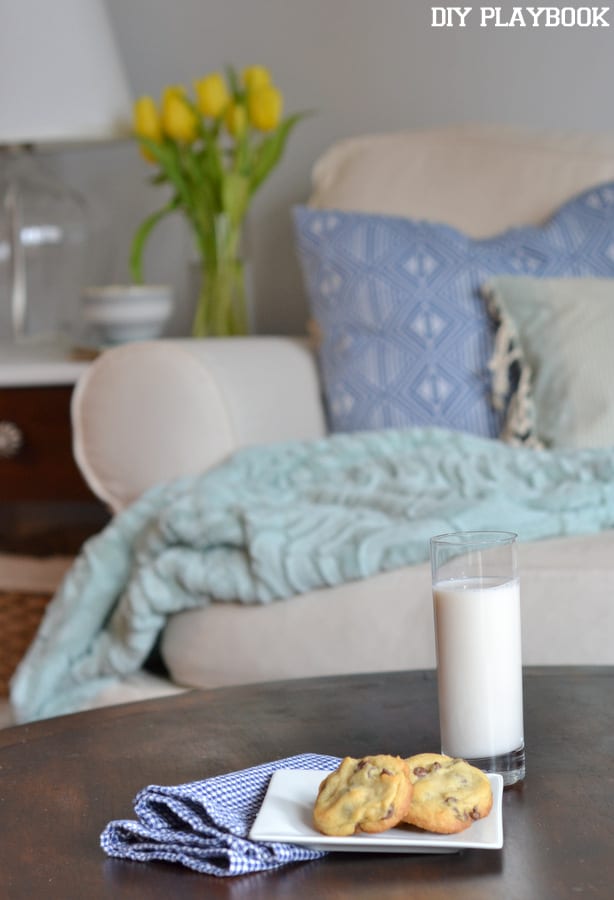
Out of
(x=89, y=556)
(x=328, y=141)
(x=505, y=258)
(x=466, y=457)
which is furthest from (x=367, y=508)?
(x=328, y=141)

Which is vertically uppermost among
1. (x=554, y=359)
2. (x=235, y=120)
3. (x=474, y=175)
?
(x=235, y=120)

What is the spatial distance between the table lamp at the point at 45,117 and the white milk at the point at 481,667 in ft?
5.74

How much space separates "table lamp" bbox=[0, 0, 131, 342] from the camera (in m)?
2.18

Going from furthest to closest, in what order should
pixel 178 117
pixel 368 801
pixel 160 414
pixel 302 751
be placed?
pixel 178 117 → pixel 160 414 → pixel 302 751 → pixel 368 801

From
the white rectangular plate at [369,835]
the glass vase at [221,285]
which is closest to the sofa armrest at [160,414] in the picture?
the glass vase at [221,285]

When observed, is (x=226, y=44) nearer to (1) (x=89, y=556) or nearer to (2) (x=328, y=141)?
(2) (x=328, y=141)

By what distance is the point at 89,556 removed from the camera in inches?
57.7

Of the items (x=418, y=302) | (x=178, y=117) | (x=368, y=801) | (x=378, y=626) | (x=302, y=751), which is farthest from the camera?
(x=178, y=117)

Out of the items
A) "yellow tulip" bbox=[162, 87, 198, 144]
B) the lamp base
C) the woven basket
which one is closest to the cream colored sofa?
"yellow tulip" bbox=[162, 87, 198, 144]

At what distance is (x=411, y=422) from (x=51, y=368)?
59 centimetres

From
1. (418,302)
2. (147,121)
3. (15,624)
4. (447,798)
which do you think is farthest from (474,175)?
(447,798)

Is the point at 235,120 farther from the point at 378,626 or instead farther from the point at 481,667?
the point at 481,667

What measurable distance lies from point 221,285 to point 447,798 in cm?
173

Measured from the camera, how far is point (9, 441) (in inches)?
74.7
